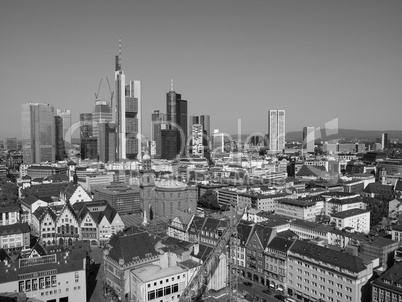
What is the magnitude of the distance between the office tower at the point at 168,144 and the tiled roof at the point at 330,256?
85418mm

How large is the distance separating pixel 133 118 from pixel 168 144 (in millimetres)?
15037

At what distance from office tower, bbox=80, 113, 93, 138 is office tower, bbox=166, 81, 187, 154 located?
81.1ft

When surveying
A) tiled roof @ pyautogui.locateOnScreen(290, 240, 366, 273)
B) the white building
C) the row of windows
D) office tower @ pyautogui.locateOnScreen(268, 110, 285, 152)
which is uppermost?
office tower @ pyautogui.locateOnScreen(268, 110, 285, 152)

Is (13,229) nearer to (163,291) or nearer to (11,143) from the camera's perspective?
(163,291)

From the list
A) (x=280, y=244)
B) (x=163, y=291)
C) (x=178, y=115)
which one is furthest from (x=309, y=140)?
(x=163, y=291)

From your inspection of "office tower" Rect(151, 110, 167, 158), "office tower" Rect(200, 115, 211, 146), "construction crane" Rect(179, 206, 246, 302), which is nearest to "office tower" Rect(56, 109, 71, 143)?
"office tower" Rect(151, 110, 167, 158)

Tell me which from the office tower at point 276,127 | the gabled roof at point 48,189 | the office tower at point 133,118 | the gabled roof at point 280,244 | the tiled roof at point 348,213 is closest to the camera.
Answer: the gabled roof at point 280,244

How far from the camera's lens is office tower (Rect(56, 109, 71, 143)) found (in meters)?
109

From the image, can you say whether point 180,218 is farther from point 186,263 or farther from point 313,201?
point 313,201

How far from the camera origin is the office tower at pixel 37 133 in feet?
293

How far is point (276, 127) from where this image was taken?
123 m

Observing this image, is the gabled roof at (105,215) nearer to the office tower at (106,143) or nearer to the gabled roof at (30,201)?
the gabled roof at (30,201)

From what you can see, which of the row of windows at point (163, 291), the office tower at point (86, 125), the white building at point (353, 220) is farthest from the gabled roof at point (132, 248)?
the office tower at point (86, 125)

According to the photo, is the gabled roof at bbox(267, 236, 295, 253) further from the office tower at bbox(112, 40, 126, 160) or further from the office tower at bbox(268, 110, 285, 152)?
the office tower at bbox(268, 110, 285, 152)
